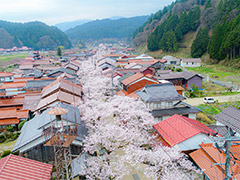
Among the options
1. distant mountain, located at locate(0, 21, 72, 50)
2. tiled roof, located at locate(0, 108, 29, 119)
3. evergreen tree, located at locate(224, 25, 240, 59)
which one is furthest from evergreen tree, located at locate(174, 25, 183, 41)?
distant mountain, located at locate(0, 21, 72, 50)

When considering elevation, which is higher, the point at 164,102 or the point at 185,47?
the point at 185,47

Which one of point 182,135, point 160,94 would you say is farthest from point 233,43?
point 182,135

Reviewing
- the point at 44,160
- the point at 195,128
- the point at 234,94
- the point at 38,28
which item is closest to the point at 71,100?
the point at 44,160

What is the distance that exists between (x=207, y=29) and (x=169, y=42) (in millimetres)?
14287

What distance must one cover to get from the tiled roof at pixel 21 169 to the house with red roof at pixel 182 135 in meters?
7.46

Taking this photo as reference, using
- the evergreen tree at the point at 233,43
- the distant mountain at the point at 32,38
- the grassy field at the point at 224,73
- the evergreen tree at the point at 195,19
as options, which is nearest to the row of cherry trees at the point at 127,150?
the grassy field at the point at 224,73

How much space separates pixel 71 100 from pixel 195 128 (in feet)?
39.5

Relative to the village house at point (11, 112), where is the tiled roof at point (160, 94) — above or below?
above

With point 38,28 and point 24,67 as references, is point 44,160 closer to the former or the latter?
point 24,67

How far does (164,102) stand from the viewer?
16359 millimetres

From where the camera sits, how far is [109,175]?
28.0 ft

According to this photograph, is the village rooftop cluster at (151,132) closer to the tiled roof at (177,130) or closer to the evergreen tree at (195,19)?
the tiled roof at (177,130)

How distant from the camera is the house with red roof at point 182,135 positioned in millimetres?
10867

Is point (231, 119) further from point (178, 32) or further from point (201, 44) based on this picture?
point (178, 32)
